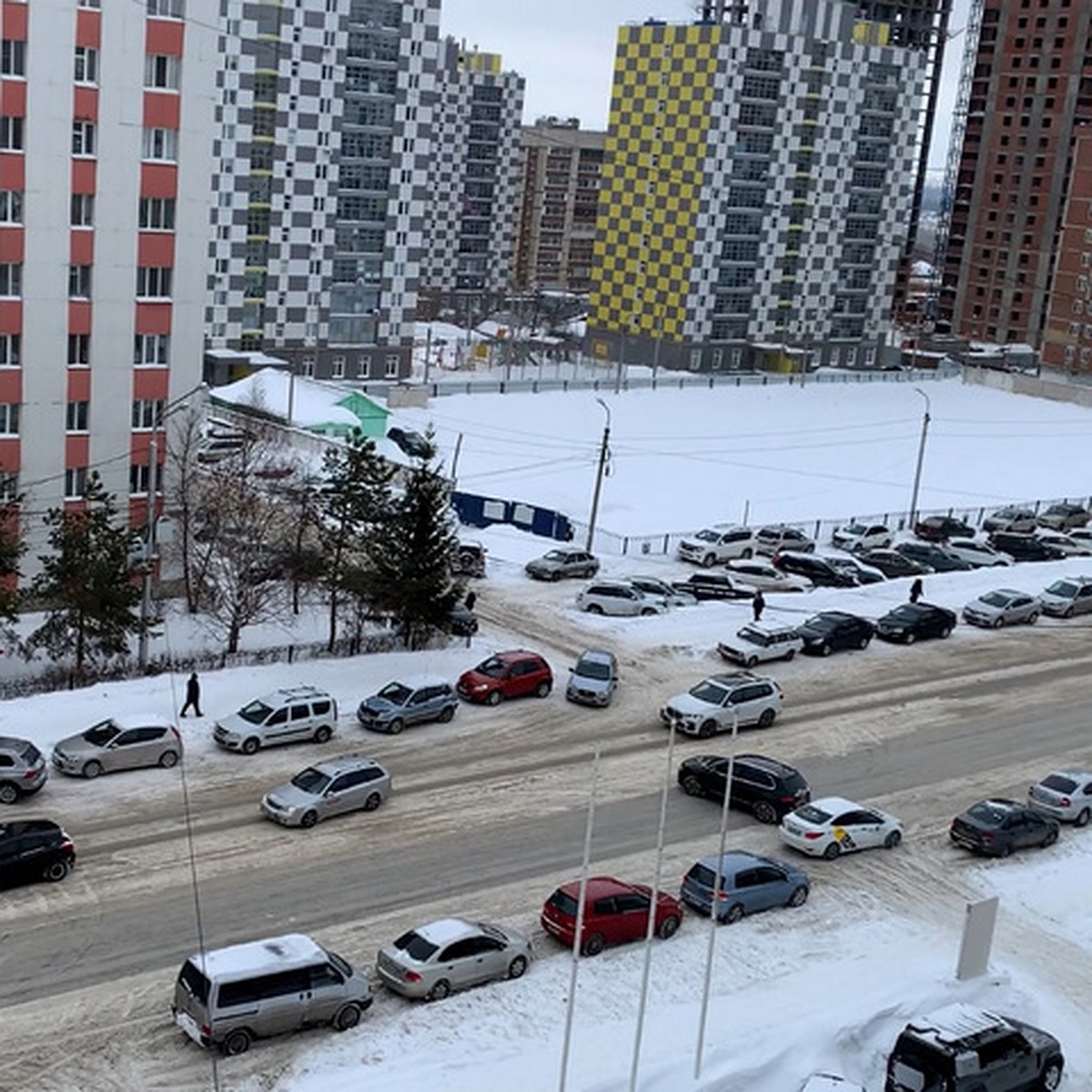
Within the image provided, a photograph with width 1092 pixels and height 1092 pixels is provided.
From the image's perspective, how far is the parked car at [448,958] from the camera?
78.9 feet

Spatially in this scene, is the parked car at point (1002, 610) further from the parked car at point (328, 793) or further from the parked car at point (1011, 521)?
the parked car at point (328, 793)

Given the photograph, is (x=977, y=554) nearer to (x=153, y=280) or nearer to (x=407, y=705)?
(x=407, y=705)

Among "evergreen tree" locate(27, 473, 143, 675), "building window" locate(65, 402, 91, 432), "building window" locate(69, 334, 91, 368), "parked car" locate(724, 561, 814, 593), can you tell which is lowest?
"parked car" locate(724, 561, 814, 593)

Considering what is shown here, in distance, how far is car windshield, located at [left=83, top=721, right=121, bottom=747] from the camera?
3145 cm

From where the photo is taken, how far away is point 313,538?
45.2 m

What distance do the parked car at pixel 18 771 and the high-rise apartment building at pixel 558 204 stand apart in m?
155

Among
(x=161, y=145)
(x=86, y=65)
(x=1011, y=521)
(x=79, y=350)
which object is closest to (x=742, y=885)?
(x=79, y=350)

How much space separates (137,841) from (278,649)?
12.4 metres

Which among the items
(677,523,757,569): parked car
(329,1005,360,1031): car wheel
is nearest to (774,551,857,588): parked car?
(677,523,757,569): parked car

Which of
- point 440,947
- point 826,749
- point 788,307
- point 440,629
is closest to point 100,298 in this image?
point 440,629

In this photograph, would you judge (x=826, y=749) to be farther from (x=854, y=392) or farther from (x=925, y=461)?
(x=854, y=392)

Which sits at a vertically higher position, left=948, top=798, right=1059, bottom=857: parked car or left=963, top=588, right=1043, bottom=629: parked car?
left=963, top=588, right=1043, bottom=629: parked car

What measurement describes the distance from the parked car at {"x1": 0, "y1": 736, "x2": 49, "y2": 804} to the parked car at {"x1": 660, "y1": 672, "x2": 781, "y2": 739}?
13840 millimetres

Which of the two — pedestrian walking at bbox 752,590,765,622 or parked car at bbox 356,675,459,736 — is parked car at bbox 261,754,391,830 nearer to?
parked car at bbox 356,675,459,736
